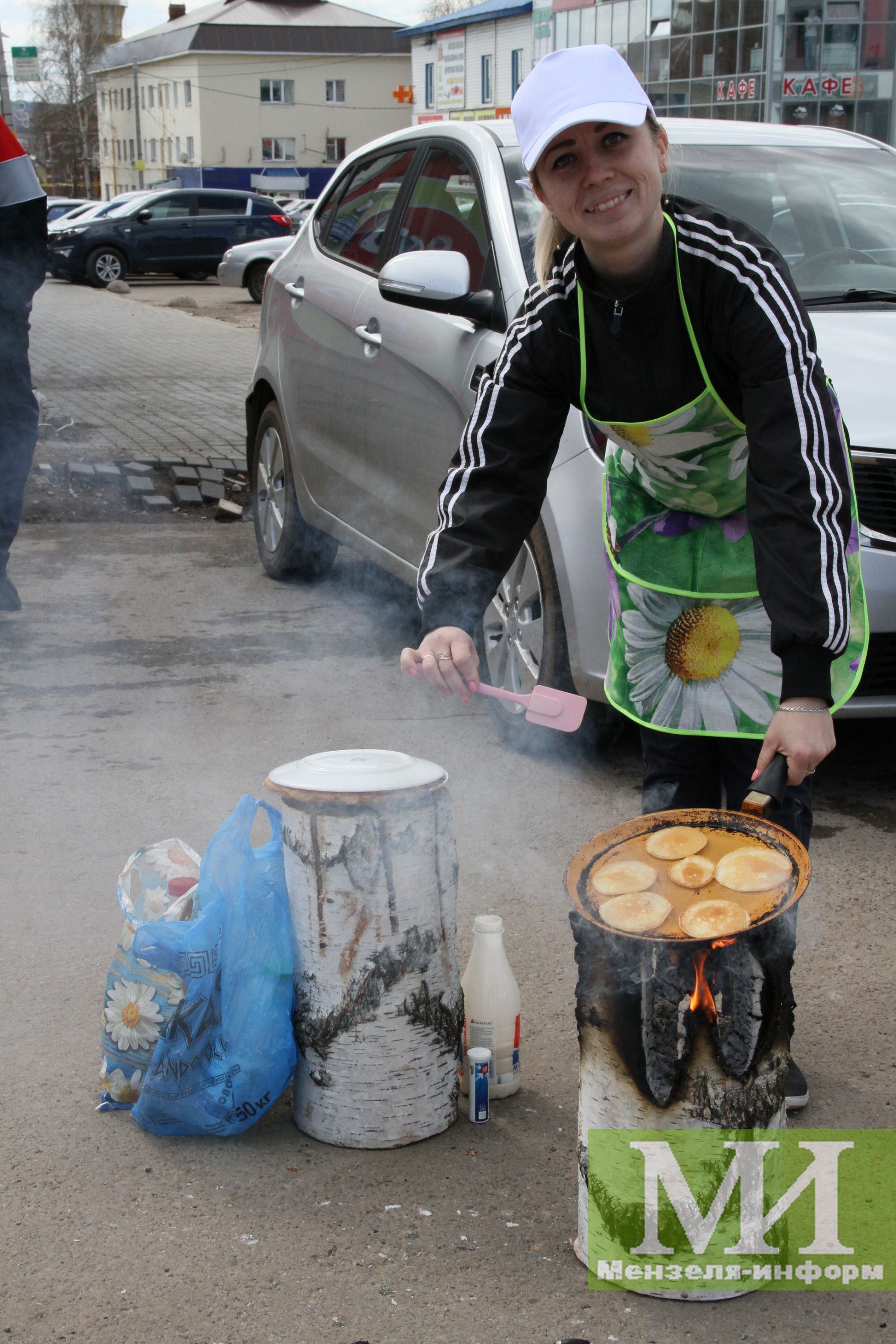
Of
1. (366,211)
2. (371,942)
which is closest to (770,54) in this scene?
(366,211)

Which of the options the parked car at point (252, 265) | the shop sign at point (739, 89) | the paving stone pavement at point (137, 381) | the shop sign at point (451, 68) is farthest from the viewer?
the shop sign at point (451, 68)

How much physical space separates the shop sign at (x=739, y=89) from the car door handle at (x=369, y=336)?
74.9ft

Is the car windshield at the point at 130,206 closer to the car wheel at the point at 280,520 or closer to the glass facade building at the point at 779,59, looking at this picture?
the glass facade building at the point at 779,59

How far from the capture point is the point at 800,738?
1.95 metres

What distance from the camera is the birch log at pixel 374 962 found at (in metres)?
2.37

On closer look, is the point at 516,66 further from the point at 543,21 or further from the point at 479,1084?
the point at 479,1084

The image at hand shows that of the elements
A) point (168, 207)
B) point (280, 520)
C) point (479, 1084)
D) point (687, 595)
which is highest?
point (168, 207)

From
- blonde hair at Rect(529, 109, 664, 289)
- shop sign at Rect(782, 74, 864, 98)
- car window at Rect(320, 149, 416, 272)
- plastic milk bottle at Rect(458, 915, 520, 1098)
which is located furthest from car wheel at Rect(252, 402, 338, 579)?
shop sign at Rect(782, 74, 864, 98)

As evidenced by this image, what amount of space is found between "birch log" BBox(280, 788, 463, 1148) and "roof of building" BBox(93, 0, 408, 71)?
3064 inches

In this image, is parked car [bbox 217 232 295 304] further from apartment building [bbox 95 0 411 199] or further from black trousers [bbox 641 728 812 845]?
apartment building [bbox 95 0 411 199]


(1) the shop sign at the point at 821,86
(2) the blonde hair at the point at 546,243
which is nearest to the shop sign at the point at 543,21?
(1) the shop sign at the point at 821,86

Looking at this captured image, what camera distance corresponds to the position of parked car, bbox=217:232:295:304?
653 inches

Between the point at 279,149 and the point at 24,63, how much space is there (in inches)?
513

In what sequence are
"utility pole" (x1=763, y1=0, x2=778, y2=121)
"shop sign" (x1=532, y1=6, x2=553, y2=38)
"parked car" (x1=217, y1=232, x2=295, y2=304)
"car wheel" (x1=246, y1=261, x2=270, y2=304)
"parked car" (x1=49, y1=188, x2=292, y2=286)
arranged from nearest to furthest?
"parked car" (x1=217, y1=232, x2=295, y2=304) → "car wheel" (x1=246, y1=261, x2=270, y2=304) → "utility pole" (x1=763, y1=0, x2=778, y2=121) → "parked car" (x1=49, y1=188, x2=292, y2=286) → "shop sign" (x1=532, y1=6, x2=553, y2=38)
